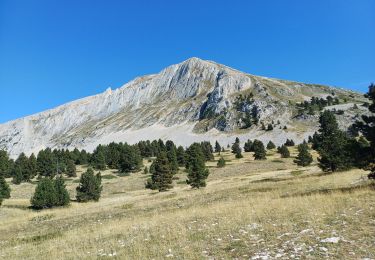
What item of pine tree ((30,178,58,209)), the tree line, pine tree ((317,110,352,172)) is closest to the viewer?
the tree line

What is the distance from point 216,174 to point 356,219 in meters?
77.6

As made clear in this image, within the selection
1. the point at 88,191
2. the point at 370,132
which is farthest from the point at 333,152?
the point at 88,191

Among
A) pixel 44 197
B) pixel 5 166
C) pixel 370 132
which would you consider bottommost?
pixel 44 197

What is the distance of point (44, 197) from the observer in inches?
2140

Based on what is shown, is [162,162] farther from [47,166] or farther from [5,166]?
[5,166]

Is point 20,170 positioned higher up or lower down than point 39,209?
higher up


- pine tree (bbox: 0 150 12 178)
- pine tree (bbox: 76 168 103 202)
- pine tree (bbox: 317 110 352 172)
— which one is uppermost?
pine tree (bbox: 0 150 12 178)

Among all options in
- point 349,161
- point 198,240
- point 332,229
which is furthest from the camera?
point 349,161

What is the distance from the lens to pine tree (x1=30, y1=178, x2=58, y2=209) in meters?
54.1

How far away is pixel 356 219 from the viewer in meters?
14.0

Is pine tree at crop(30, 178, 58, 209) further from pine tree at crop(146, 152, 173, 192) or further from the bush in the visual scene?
pine tree at crop(146, 152, 173, 192)

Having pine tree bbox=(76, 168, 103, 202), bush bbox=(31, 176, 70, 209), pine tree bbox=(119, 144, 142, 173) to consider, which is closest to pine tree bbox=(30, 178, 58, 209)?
bush bbox=(31, 176, 70, 209)

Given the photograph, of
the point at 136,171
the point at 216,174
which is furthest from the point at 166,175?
the point at 136,171

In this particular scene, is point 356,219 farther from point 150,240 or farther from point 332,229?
point 150,240
